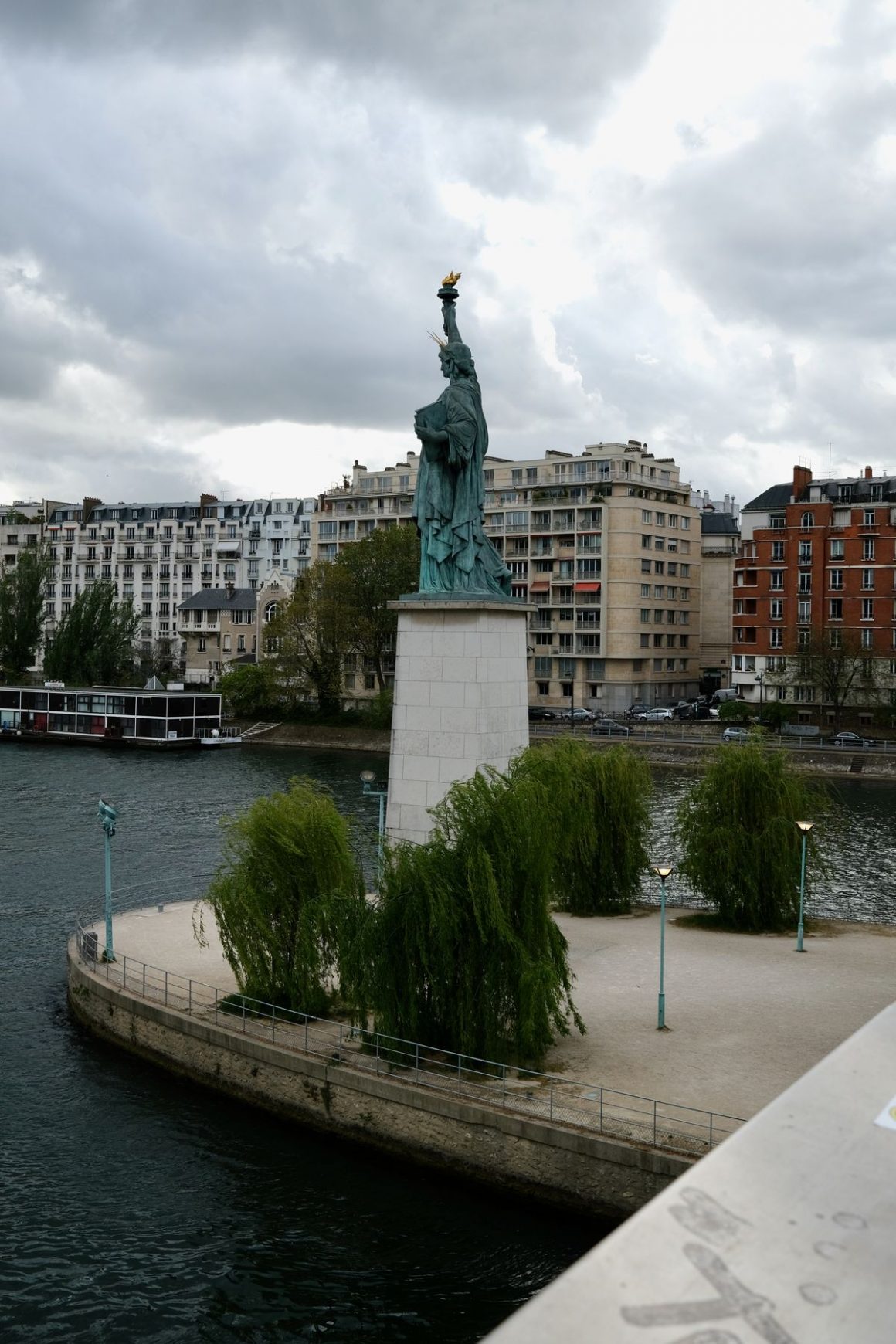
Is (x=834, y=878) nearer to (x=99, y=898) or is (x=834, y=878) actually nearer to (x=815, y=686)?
(x=99, y=898)

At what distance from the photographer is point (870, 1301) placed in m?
5.65

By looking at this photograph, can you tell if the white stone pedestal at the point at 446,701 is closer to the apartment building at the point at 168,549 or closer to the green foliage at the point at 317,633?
the green foliage at the point at 317,633

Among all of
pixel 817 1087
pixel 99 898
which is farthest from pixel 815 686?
pixel 817 1087

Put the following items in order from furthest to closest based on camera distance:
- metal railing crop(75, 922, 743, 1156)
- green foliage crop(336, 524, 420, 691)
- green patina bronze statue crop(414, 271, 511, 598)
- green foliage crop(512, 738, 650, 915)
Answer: green foliage crop(336, 524, 420, 691), green foliage crop(512, 738, 650, 915), green patina bronze statue crop(414, 271, 511, 598), metal railing crop(75, 922, 743, 1156)

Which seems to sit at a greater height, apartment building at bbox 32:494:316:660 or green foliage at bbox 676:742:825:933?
apartment building at bbox 32:494:316:660

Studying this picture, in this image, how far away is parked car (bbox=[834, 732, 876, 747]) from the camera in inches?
3428

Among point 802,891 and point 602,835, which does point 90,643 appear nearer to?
point 602,835

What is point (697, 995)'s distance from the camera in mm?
27969

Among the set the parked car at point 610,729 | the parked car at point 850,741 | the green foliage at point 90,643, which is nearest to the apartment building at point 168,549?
the green foliage at point 90,643

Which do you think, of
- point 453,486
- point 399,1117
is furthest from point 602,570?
point 399,1117

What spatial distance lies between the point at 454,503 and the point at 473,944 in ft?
43.2

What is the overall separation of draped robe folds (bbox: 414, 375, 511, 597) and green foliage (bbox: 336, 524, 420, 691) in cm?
7100

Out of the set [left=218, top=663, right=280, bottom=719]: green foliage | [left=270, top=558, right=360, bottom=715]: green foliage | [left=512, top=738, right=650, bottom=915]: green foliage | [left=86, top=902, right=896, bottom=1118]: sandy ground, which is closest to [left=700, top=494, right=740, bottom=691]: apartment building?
[left=270, top=558, right=360, bottom=715]: green foliage

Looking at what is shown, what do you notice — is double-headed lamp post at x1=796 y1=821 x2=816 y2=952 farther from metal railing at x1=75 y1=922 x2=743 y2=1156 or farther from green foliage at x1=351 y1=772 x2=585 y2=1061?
metal railing at x1=75 y1=922 x2=743 y2=1156
